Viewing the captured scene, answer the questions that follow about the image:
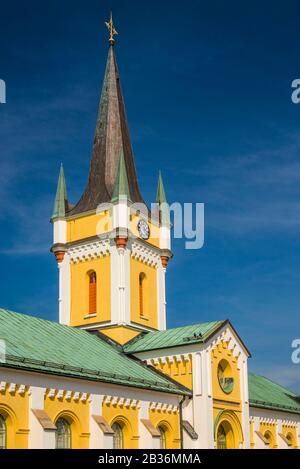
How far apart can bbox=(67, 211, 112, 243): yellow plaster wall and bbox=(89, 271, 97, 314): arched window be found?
3.15 metres

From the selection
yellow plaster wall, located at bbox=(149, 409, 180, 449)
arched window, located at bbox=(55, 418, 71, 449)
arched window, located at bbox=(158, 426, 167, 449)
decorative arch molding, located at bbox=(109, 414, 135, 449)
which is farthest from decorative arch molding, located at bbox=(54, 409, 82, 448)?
arched window, located at bbox=(158, 426, 167, 449)

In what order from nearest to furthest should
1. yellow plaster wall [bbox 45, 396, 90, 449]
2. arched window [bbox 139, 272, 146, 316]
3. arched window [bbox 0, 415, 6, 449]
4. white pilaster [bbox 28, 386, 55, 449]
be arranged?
arched window [bbox 0, 415, 6, 449]
white pilaster [bbox 28, 386, 55, 449]
yellow plaster wall [bbox 45, 396, 90, 449]
arched window [bbox 139, 272, 146, 316]

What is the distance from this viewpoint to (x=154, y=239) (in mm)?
63781

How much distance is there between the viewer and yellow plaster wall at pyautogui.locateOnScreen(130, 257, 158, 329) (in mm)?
59625

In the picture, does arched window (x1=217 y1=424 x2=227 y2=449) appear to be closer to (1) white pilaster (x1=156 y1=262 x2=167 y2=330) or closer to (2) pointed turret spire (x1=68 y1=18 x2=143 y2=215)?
(1) white pilaster (x1=156 y1=262 x2=167 y2=330)

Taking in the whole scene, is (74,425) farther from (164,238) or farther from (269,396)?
(269,396)

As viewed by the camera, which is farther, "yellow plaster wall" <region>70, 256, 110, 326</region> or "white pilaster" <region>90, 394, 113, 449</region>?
"yellow plaster wall" <region>70, 256, 110, 326</region>

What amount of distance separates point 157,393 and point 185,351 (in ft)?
15.5

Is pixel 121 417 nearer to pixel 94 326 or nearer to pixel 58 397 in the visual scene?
pixel 58 397

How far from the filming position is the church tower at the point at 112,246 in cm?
5884

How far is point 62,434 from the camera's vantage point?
42.2 metres

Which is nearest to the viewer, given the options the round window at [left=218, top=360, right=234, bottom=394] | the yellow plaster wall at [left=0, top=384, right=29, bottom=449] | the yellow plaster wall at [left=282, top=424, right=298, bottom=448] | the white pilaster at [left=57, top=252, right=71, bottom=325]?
the yellow plaster wall at [left=0, top=384, right=29, bottom=449]

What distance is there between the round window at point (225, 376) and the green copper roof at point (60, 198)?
18.1 meters

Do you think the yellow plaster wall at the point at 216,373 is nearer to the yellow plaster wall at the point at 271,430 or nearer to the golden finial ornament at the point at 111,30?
the yellow plaster wall at the point at 271,430
